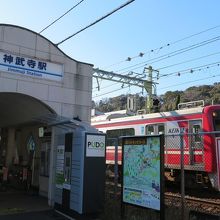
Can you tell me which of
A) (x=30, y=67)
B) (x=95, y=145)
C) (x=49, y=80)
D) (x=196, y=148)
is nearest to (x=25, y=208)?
(x=95, y=145)

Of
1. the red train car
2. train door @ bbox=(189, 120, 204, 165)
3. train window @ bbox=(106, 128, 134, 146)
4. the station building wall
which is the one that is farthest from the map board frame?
train window @ bbox=(106, 128, 134, 146)

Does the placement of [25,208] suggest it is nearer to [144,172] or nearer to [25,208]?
[25,208]

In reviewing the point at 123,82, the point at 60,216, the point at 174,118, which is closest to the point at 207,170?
the point at 174,118

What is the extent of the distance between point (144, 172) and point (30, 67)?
5.27m

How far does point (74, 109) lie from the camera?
13055mm

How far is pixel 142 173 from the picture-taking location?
29.0ft

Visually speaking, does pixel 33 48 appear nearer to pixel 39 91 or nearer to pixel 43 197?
pixel 39 91

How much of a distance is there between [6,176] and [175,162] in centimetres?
726

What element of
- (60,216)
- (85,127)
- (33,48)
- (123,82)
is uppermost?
(123,82)

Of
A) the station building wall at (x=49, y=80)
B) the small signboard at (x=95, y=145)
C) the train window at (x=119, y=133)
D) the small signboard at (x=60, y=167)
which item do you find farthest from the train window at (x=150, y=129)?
the small signboard at (x=95, y=145)

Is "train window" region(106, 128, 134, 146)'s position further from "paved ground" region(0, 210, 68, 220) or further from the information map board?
the information map board

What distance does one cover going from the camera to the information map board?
327 inches

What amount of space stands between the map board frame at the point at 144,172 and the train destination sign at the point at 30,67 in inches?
158

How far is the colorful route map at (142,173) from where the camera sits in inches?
330
